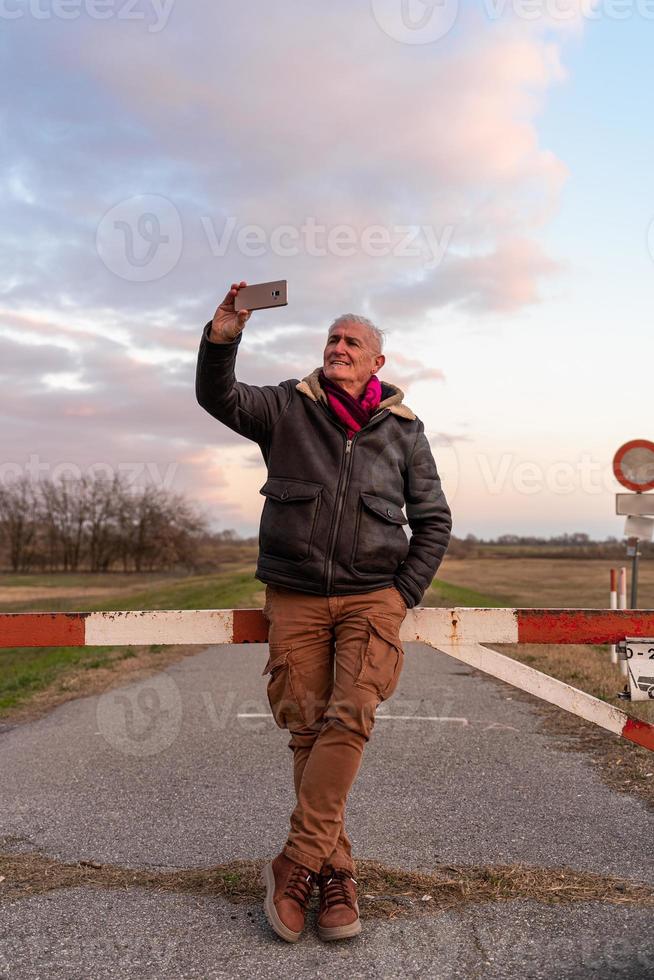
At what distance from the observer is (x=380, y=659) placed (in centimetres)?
367

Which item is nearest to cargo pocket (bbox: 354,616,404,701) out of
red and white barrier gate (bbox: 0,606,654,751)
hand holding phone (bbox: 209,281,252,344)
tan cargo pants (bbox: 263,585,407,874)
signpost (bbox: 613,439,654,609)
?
tan cargo pants (bbox: 263,585,407,874)

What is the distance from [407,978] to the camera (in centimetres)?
298

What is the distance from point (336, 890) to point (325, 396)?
2.00m

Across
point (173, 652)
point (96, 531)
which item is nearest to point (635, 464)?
point (173, 652)

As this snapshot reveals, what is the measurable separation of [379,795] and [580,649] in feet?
33.4

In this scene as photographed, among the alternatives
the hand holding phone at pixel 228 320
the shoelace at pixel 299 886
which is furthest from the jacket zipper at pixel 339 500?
the shoelace at pixel 299 886

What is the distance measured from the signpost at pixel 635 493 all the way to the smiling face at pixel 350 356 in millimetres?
9668

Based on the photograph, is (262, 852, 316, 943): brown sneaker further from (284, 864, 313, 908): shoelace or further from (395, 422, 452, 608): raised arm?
(395, 422, 452, 608): raised arm

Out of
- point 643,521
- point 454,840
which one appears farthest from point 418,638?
point 643,521

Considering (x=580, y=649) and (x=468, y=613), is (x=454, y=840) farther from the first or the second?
(x=580, y=649)

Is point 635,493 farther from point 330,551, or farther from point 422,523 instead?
point 330,551

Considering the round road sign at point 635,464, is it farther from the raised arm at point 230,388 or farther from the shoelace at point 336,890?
the shoelace at point 336,890

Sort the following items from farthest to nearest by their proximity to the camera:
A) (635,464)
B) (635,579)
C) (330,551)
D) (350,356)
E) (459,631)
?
1. (635,579)
2. (635,464)
3. (459,631)
4. (350,356)
5. (330,551)

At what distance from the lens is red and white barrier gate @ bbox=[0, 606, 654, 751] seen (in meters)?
4.04
